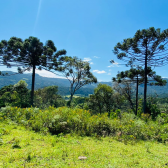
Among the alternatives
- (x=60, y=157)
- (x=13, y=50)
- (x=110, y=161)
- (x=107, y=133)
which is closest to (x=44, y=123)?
(x=60, y=157)

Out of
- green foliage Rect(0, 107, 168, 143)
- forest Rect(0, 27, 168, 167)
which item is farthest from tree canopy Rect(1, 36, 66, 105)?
green foliage Rect(0, 107, 168, 143)

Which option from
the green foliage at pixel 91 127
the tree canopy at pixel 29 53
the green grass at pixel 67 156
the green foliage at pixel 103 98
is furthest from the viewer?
the green foliage at pixel 103 98

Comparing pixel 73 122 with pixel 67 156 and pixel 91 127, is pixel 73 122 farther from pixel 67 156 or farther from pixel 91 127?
pixel 67 156

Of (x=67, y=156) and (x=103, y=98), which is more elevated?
(x=67, y=156)

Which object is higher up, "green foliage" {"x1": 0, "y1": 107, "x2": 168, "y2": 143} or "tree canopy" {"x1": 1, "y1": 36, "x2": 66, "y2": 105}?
"tree canopy" {"x1": 1, "y1": 36, "x2": 66, "y2": 105}

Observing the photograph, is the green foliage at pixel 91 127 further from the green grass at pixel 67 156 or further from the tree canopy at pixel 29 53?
the tree canopy at pixel 29 53

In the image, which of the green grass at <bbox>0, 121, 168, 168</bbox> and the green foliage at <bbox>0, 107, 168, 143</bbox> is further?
the green foliage at <bbox>0, 107, 168, 143</bbox>

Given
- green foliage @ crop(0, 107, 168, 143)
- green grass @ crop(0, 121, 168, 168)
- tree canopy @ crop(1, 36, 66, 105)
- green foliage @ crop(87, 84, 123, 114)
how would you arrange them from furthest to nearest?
green foliage @ crop(87, 84, 123, 114)
tree canopy @ crop(1, 36, 66, 105)
green foliage @ crop(0, 107, 168, 143)
green grass @ crop(0, 121, 168, 168)

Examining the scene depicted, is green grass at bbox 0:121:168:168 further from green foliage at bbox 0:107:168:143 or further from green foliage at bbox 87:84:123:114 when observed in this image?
green foliage at bbox 87:84:123:114

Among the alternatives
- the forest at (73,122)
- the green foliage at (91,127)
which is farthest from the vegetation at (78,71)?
the green foliage at (91,127)

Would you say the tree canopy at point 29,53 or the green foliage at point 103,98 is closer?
the tree canopy at point 29,53

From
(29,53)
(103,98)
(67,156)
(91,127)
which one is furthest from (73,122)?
(103,98)

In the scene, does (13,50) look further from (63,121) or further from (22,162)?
(22,162)

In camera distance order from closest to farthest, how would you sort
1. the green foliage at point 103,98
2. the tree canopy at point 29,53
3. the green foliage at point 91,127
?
1. the green foliage at point 91,127
2. the tree canopy at point 29,53
3. the green foliage at point 103,98
